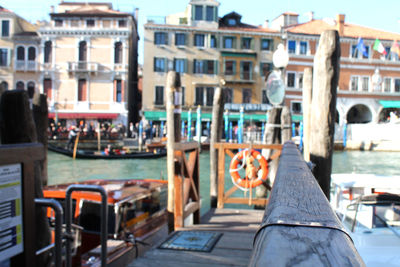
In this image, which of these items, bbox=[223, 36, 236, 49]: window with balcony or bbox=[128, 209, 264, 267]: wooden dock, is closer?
bbox=[128, 209, 264, 267]: wooden dock

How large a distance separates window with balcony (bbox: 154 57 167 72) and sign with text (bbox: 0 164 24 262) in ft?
96.5

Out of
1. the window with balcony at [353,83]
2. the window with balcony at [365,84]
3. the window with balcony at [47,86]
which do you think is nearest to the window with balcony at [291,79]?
the window with balcony at [353,83]

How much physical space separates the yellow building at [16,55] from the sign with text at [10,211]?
99.0ft

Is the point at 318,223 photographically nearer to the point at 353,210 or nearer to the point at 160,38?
the point at 353,210

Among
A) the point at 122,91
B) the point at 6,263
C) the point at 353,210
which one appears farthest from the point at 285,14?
the point at 6,263

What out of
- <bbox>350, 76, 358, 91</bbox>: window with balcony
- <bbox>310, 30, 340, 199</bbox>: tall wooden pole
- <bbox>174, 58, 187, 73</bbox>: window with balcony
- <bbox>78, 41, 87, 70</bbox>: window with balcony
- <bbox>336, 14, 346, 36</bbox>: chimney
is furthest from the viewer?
<bbox>336, 14, 346, 36</bbox>: chimney

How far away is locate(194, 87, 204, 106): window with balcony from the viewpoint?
31547mm

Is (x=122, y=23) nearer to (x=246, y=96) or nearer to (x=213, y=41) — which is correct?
(x=213, y=41)

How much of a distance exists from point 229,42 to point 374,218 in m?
29.2

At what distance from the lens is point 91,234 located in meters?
5.43

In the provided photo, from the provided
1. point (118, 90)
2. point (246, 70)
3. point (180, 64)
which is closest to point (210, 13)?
point (180, 64)

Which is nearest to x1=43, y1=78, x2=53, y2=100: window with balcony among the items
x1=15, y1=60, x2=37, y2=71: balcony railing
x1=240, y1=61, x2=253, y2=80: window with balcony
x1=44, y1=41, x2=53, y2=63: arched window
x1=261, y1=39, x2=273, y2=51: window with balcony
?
x1=15, y1=60, x2=37, y2=71: balcony railing

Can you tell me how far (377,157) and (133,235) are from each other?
22461 mm

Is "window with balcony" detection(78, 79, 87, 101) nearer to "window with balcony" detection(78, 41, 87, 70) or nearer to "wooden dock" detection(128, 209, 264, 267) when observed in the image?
"window with balcony" detection(78, 41, 87, 70)
